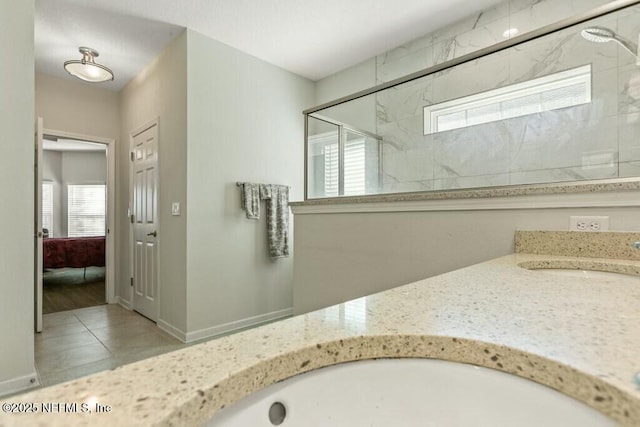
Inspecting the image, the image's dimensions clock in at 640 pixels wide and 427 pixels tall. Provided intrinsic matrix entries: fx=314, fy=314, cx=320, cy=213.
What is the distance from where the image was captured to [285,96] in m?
3.51

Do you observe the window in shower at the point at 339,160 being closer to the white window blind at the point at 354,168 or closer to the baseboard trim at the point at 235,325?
the white window blind at the point at 354,168

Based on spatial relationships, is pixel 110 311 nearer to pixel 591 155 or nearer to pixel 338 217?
pixel 338 217

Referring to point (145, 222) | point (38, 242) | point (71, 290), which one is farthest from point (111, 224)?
point (71, 290)

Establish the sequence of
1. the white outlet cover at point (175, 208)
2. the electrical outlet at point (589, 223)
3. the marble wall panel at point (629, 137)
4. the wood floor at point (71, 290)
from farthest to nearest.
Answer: the wood floor at point (71, 290) < the white outlet cover at point (175, 208) < the marble wall panel at point (629, 137) < the electrical outlet at point (589, 223)

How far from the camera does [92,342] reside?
8.64ft

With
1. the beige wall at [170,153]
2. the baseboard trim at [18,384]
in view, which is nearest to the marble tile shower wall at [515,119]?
the beige wall at [170,153]

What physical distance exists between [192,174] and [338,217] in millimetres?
1386

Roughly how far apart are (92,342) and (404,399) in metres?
3.07

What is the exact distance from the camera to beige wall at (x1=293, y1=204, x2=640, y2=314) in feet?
4.53

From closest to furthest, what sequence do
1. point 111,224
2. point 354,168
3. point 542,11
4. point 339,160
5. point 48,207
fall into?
point 542,11 < point 354,168 < point 339,160 < point 111,224 < point 48,207

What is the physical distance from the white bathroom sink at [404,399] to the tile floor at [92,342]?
233cm

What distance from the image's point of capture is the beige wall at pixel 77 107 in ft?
11.2

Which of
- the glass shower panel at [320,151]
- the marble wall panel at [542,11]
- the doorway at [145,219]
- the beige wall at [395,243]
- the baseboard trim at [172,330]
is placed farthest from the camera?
the doorway at [145,219]

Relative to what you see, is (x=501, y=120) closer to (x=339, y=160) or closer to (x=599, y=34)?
(x=599, y=34)
